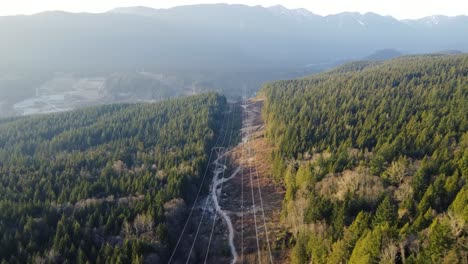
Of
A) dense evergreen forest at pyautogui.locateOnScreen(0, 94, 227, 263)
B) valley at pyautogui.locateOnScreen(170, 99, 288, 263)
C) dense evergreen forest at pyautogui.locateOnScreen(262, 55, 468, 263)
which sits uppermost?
dense evergreen forest at pyautogui.locateOnScreen(262, 55, 468, 263)

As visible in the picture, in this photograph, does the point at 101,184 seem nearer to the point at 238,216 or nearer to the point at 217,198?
the point at 217,198

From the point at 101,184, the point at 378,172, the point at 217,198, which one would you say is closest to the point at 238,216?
the point at 217,198

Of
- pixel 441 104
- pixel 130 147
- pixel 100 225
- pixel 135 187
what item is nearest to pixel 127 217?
pixel 100 225

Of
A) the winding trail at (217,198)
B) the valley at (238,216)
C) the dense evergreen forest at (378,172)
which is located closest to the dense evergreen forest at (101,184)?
the valley at (238,216)

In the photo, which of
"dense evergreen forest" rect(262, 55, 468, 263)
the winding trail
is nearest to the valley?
the winding trail

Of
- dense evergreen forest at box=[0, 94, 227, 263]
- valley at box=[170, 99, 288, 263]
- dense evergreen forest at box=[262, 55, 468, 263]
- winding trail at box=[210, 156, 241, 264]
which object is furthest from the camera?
winding trail at box=[210, 156, 241, 264]

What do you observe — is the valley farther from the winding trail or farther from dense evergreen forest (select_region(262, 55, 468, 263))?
dense evergreen forest (select_region(262, 55, 468, 263))

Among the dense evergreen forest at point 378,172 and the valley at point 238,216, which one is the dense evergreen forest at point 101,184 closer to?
the valley at point 238,216
